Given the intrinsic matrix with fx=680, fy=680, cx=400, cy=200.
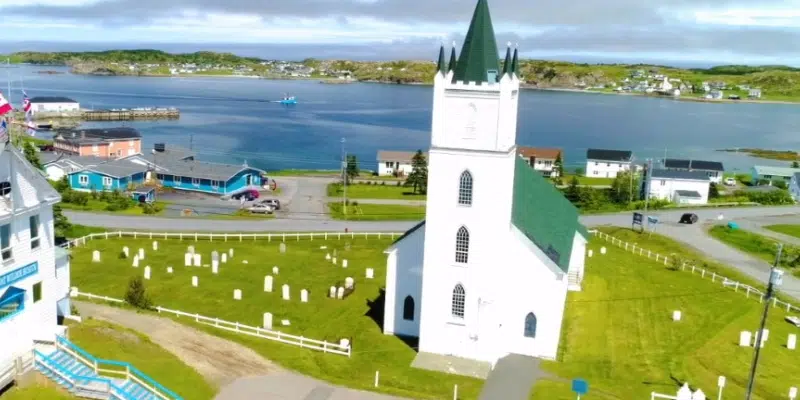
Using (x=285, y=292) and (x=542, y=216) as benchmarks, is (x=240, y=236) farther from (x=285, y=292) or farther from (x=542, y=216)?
(x=542, y=216)

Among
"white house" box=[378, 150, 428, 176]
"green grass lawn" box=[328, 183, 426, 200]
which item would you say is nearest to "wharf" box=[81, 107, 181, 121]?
"white house" box=[378, 150, 428, 176]

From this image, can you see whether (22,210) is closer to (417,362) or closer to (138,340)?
(138,340)

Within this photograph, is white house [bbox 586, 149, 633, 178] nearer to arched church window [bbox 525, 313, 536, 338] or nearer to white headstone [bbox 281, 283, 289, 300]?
white headstone [bbox 281, 283, 289, 300]

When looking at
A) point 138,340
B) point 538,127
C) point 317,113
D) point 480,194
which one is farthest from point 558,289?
point 317,113

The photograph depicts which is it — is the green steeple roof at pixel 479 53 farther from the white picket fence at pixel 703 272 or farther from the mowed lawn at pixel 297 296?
the white picket fence at pixel 703 272

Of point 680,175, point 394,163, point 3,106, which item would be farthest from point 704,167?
point 3,106

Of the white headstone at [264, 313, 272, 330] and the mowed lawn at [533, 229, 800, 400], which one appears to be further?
the white headstone at [264, 313, 272, 330]
